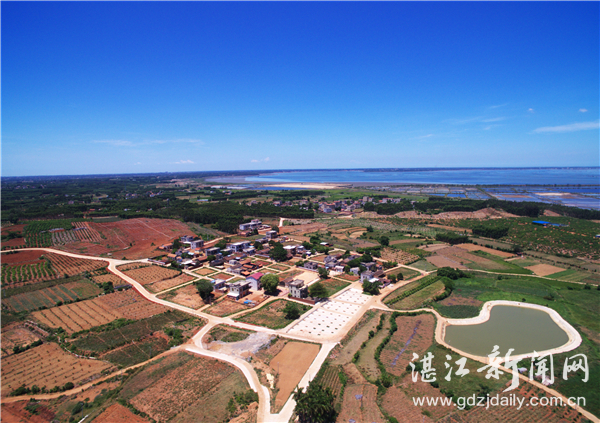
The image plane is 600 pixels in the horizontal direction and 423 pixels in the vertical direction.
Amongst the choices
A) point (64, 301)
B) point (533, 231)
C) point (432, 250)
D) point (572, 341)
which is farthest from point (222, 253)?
point (533, 231)

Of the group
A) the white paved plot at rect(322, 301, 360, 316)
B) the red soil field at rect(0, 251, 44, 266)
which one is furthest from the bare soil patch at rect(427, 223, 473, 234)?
the red soil field at rect(0, 251, 44, 266)

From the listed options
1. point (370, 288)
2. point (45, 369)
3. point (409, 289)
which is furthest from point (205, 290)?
point (409, 289)

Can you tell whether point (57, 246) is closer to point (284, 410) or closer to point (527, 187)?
point (284, 410)

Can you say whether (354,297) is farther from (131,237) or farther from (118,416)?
(131,237)

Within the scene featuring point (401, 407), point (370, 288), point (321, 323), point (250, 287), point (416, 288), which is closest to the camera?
point (401, 407)

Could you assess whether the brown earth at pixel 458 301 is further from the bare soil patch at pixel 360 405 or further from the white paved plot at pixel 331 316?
the bare soil patch at pixel 360 405
